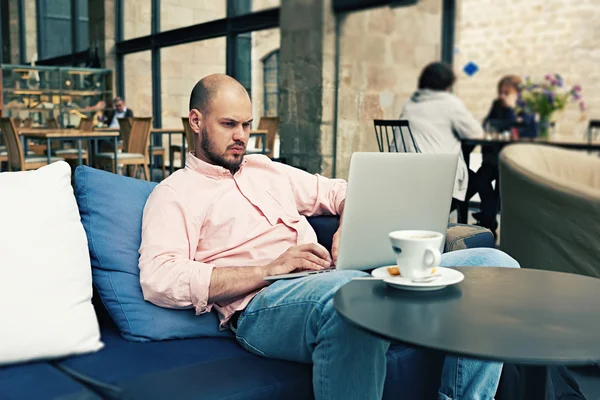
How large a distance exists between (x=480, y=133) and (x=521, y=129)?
30cm

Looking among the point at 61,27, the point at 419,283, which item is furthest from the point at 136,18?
the point at 419,283

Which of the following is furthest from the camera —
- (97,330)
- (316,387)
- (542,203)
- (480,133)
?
(480,133)

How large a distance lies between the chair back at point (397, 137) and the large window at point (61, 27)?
340 inches

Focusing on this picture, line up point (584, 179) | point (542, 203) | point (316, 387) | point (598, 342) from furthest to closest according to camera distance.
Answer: point (584, 179) → point (542, 203) → point (316, 387) → point (598, 342)

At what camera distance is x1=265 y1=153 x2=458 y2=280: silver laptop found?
1.41 meters

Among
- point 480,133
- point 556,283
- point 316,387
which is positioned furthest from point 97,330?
point 480,133

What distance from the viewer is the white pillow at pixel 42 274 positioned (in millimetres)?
1468

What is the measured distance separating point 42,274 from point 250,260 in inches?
21.5

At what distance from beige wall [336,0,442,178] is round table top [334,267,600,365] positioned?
483cm

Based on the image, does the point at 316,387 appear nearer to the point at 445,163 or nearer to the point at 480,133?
the point at 445,163

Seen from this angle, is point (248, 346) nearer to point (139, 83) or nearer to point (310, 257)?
point (310, 257)

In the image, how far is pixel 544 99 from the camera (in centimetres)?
427

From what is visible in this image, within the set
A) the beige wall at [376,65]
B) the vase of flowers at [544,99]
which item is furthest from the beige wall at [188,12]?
the vase of flowers at [544,99]

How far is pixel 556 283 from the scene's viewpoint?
143cm
